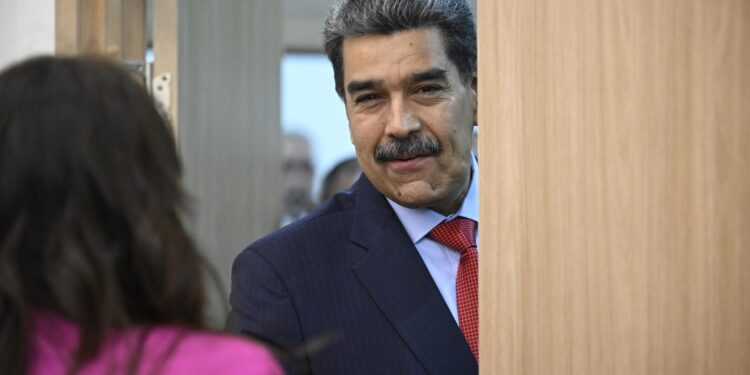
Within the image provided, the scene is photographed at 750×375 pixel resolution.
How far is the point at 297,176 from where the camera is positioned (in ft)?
17.5

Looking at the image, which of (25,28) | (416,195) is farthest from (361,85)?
(25,28)

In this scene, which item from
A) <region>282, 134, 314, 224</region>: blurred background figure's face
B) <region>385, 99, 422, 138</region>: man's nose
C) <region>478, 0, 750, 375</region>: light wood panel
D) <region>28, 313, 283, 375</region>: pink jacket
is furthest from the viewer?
<region>282, 134, 314, 224</region>: blurred background figure's face

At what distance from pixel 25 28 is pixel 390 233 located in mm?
1075

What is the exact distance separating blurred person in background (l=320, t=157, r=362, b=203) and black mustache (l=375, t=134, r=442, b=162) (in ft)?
6.96


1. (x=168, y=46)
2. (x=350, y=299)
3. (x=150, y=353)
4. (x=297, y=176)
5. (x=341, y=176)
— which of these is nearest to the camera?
(x=150, y=353)

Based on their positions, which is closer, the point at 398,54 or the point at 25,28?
the point at 398,54

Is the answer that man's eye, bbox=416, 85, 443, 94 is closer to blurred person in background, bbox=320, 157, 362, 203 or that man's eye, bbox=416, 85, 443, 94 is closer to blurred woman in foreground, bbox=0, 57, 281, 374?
blurred woman in foreground, bbox=0, 57, 281, 374

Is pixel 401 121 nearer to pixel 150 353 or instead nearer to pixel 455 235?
pixel 455 235

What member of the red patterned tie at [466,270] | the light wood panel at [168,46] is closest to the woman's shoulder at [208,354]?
the red patterned tie at [466,270]

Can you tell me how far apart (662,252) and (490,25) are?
1.51 feet

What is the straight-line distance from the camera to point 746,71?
1.62 meters

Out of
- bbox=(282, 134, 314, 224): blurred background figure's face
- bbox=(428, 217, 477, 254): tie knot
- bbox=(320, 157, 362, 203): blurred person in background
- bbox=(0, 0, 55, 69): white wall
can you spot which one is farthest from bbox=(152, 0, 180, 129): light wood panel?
bbox=(282, 134, 314, 224): blurred background figure's face

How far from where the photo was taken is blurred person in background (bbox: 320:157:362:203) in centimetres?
431

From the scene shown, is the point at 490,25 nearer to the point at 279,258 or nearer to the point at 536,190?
the point at 536,190
